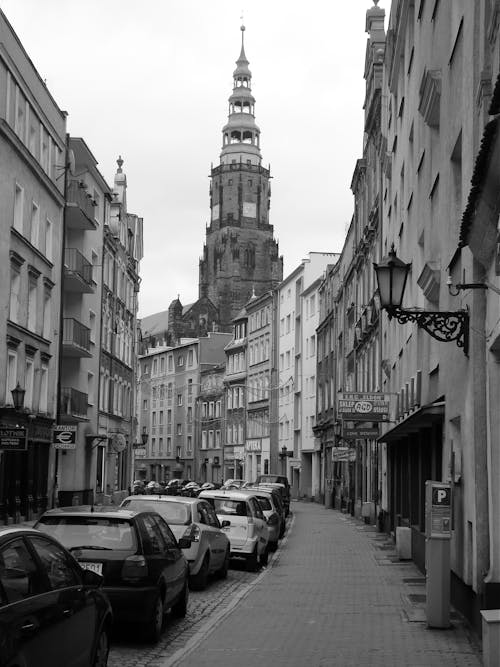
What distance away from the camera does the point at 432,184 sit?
1767 cm

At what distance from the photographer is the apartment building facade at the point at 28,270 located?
29438 millimetres

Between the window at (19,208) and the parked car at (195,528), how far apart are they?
572 inches

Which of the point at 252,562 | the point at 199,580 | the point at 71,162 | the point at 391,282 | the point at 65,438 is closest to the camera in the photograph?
the point at 391,282

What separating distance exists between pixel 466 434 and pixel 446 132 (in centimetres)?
493

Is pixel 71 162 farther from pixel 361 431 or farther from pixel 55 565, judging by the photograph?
pixel 55 565

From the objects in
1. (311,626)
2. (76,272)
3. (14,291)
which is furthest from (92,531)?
(76,272)

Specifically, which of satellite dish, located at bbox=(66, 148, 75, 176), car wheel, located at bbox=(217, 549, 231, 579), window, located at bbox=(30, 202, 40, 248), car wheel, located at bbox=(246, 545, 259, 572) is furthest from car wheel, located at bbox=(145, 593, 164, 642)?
satellite dish, located at bbox=(66, 148, 75, 176)

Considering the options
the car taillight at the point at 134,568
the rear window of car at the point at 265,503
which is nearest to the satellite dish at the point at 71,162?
the rear window of car at the point at 265,503

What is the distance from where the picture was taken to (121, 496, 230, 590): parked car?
17.4 meters

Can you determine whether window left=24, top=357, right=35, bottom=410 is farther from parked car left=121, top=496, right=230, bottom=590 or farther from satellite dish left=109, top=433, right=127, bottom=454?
parked car left=121, top=496, right=230, bottom=590

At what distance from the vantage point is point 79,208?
3778cm

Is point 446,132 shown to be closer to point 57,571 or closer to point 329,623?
point 329,623

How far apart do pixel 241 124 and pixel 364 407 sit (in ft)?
402

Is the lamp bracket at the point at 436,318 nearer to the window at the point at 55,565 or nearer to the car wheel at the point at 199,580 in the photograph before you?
the window at the point at 55,565
